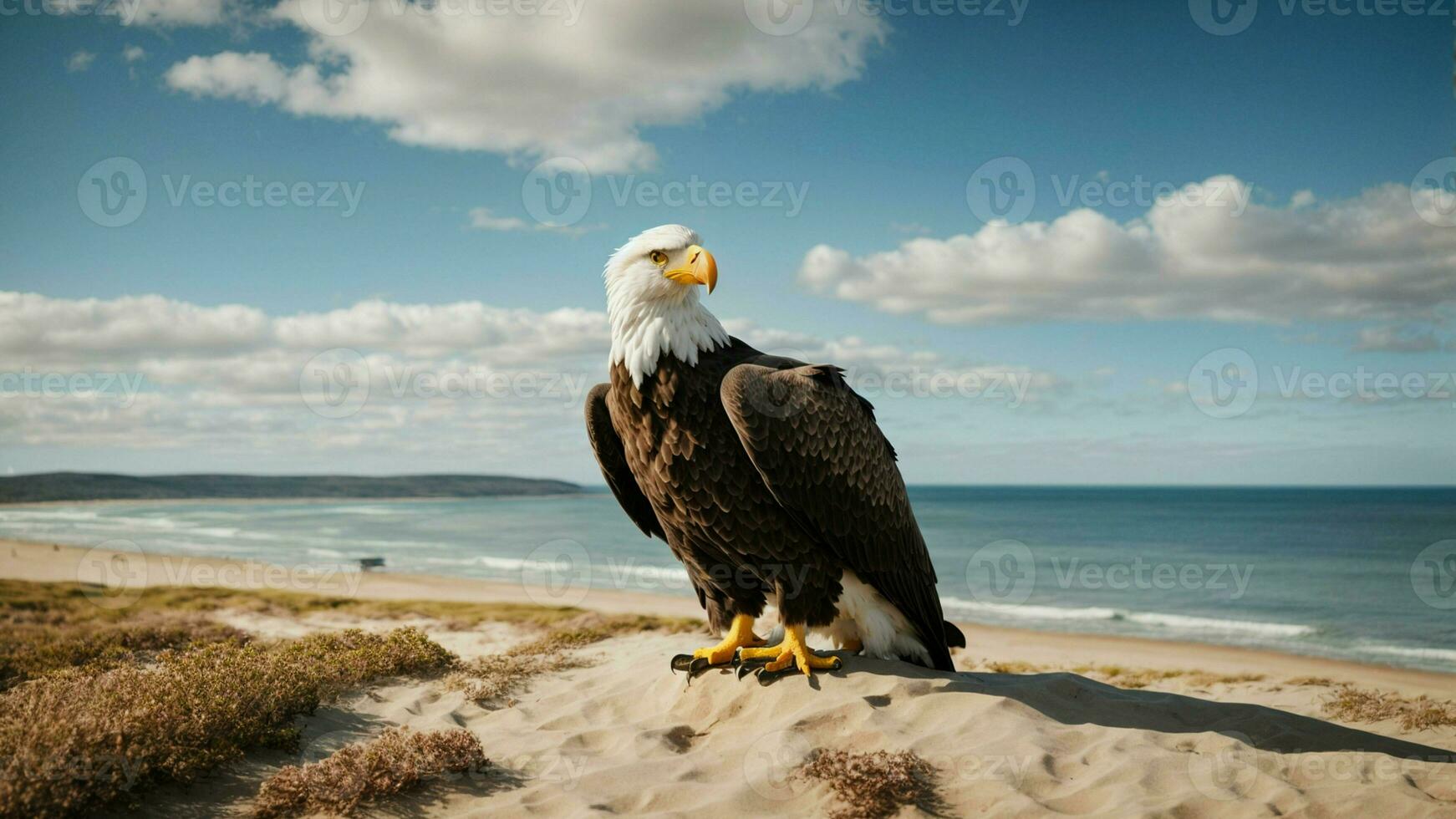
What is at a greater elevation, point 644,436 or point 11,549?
point 644,436

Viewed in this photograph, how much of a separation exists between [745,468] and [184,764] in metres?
3.37

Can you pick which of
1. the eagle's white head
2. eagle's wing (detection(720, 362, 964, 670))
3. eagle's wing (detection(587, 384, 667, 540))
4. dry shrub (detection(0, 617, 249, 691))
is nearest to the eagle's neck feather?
the eagle's white head

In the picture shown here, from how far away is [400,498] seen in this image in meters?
123

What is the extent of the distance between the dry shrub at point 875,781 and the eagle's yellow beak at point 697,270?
275 centimetres

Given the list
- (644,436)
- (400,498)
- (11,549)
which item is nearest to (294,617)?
(644,436)

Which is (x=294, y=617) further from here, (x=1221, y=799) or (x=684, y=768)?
(x=1221, y=799)

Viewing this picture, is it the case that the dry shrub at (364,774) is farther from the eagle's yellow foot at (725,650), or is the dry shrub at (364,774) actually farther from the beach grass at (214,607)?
the beach grass at (214,607)

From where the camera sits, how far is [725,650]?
5457 millimetres

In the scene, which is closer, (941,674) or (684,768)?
(684,768)

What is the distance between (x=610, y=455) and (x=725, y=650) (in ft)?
5.40

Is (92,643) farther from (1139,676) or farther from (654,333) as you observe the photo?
(1139,676)

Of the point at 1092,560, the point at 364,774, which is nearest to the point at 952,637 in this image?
the point at 364,774

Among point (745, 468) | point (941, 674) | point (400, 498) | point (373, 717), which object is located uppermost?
point (745, 468)

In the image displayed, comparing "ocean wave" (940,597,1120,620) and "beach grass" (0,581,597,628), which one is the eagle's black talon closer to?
"beach grass" (0,581,597,628)
